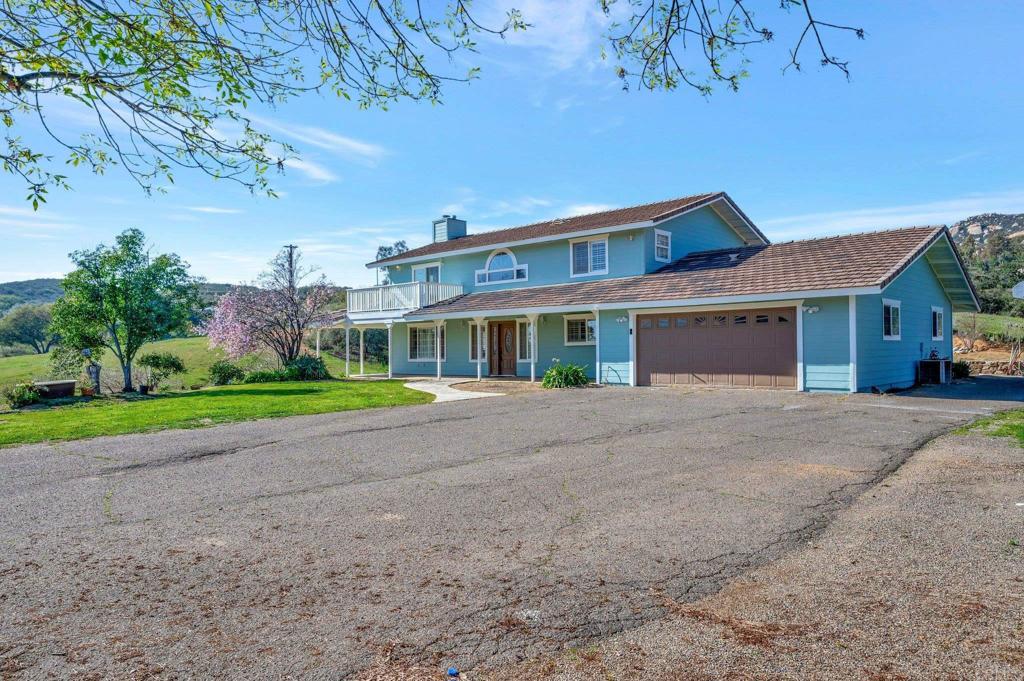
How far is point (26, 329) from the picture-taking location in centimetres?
5959

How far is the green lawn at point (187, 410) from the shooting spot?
1155 cm

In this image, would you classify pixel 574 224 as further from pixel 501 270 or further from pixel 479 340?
pixel 479 340

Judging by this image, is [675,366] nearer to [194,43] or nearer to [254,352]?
[194,43]

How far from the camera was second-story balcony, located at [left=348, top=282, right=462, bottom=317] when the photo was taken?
26.2 metres

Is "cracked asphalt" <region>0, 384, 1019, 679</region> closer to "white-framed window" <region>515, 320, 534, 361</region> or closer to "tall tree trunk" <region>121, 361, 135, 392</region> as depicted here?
"tall tree trunk" <region>121, 361, 135, 392</region>

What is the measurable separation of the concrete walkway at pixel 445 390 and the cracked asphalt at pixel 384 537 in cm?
698

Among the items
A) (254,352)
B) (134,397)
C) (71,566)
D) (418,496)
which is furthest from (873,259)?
(254,352)

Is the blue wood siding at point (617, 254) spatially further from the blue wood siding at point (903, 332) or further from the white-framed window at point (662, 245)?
the blue wood siding at point (903, 332)

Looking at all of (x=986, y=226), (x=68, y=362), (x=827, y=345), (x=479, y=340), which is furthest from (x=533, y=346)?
(x=986, y=226)

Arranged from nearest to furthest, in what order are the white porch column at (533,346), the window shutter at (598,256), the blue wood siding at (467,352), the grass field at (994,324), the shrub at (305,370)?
the white porch column at (533,346), the window shutter at (598,256), the blue wood siding at (467,352), the shrub at (305,370), the grass field at (994,324)

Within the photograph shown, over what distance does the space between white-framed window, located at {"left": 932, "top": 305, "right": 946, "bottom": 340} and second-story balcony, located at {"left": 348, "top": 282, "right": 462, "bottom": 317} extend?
16795mm

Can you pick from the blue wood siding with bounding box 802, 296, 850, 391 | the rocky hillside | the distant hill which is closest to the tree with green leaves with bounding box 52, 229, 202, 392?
the blue wood siding with bounding box 802, 296, 850, 391

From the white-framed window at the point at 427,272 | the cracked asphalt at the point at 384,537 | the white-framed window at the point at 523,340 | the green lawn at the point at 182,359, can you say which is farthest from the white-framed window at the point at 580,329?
the green lawn at the point at 182,359

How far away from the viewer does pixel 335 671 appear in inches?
116
